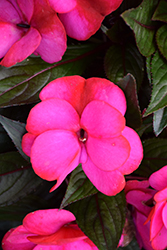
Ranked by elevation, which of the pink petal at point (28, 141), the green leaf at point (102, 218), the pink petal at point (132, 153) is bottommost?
the green leaf at point (102, 218)

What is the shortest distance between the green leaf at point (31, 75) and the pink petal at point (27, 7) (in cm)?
13

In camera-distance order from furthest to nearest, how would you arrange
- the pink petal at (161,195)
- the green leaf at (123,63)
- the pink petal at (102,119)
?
1. the green leaf at (123,63)
2. the pink petal at (161,195)
3. the pink petal at (102,119)

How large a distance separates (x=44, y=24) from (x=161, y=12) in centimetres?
24

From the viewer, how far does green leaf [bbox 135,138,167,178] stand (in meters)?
0.58

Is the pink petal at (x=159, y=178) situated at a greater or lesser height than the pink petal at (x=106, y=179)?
lesser

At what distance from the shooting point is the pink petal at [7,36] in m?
0.47

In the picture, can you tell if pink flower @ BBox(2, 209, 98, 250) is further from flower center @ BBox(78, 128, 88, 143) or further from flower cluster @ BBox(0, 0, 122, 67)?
flower cluster @ BBox(0, 0, 122, 67)

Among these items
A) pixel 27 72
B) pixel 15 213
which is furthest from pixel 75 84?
pixel 15 213

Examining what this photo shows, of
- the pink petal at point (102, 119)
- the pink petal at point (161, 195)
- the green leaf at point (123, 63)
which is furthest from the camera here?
the green leaf at point (123, 63)

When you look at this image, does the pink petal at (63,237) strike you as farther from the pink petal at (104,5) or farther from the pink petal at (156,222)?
the pink petal at (104,5)

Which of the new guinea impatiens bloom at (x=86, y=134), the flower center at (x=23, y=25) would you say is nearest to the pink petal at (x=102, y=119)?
the new guinea impatiens bloom at (x=86, y=134)

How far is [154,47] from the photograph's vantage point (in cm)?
55

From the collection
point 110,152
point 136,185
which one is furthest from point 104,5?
point 136,185

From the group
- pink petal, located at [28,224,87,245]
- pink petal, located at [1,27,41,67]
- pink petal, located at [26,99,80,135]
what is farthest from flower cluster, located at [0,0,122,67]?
pink petal, located at [28,224,87,245]
